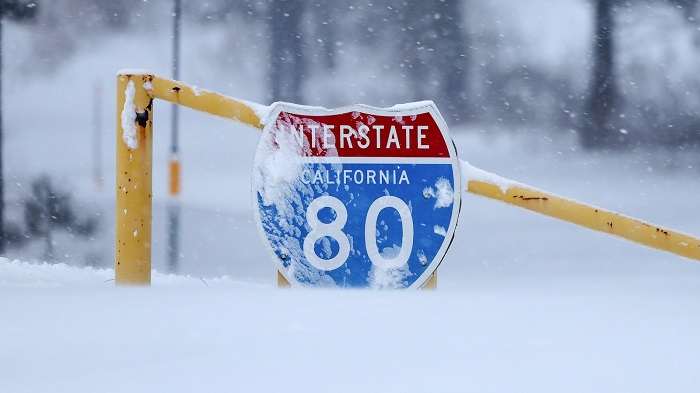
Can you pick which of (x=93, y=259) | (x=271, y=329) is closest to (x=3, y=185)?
(x=93, y=259)

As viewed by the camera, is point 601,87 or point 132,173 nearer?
point 132,173

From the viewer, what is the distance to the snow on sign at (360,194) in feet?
8.68

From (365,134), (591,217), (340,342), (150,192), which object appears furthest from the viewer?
(150,192)

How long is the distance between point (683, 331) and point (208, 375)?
3.62 feet

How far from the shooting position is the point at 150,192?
2.89 meters

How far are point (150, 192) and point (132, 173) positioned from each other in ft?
0.33

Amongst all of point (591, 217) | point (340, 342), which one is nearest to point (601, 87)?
point (591, 217)

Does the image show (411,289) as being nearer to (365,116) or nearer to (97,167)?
(365,116)

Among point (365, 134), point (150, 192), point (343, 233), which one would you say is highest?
point (365, 134)

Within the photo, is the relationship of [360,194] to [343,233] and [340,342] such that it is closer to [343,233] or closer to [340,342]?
[343,233]

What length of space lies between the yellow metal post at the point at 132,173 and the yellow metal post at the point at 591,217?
3.78ft

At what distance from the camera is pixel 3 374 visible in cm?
144

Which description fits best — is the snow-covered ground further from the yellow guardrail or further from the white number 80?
the yellow guardrail

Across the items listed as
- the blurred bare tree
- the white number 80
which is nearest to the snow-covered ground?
the white number 80
